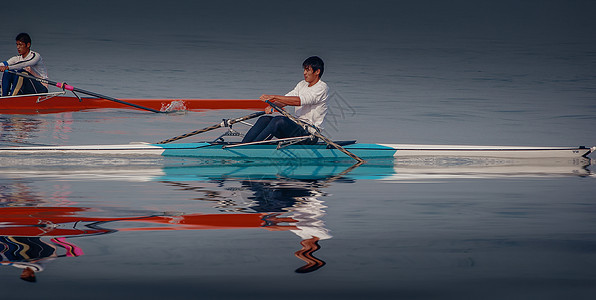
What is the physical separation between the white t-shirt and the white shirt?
4493 mm

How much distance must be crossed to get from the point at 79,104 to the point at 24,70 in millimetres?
972

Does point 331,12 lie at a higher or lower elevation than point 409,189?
higher

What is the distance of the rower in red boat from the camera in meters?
11.1

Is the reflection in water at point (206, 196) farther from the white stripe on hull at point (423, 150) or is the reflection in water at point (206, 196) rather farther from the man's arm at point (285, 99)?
the man's arm at point (285, 99)

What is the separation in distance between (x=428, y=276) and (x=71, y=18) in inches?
1627

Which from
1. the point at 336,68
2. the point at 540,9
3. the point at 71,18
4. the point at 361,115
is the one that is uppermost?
the point at 540,9

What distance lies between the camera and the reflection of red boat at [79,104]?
37.5ft

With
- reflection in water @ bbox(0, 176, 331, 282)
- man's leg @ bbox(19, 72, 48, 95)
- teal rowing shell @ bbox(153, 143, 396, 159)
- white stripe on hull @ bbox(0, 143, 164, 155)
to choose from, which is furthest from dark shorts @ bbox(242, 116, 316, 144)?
man's leg @ bbox(19, 72, 48, 95)

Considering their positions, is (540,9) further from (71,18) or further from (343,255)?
(343,255)

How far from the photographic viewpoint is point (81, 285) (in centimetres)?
408

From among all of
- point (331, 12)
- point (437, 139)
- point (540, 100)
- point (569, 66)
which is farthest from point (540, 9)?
point (437, 139)

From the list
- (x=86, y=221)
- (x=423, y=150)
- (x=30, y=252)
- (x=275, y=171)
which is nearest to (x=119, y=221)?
(x=86, y=221)

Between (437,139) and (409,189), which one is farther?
(437,139)

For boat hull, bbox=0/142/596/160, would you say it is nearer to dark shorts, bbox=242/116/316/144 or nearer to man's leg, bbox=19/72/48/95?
dark shorts, bbox=242/116/316/144
